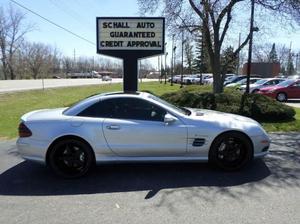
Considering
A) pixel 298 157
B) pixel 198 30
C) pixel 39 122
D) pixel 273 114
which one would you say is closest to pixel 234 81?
pixel 198 30

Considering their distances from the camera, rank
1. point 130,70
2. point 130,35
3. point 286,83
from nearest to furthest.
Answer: point 130,35, point 130,70, point 286,83

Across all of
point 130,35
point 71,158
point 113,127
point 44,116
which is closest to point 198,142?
point 113,127

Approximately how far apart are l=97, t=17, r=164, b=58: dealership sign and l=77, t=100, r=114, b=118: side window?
702 cm

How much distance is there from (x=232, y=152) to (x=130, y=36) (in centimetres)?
775

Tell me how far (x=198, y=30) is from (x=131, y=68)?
5424mm

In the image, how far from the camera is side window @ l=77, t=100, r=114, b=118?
5922mm

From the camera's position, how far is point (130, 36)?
12586 mm

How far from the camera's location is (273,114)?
38.6 ft

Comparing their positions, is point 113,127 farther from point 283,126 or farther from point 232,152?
point 283,126

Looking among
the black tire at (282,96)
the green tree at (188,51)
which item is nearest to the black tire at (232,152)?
the green tree at (188,51)

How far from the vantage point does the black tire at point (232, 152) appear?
5910 millimetres

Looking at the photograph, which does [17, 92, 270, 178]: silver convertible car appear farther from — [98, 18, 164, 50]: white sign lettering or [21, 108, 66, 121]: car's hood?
[98, 18, 164, 50]: white sign lettering

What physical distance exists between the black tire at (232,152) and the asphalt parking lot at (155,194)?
167 mm

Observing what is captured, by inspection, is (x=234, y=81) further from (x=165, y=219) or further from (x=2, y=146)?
(x=165, y=219)
